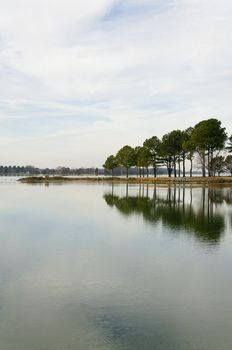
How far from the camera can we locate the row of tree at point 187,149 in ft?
317

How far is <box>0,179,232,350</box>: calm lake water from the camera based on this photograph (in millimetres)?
9742

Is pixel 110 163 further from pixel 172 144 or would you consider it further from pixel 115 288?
pixel 115 288

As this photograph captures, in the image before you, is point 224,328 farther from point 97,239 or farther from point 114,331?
point 97,239

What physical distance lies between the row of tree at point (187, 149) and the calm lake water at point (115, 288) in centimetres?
7282

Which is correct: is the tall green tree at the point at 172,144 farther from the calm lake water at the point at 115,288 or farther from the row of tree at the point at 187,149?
the calm lake water at the point at 115,288

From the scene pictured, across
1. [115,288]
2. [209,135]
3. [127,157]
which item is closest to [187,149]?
[209,135]

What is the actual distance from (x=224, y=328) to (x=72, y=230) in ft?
53.5

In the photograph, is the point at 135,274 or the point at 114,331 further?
the point at 135,274

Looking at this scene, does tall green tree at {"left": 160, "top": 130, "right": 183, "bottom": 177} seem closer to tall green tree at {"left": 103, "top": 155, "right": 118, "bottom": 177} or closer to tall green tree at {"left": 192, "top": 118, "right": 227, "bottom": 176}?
tall green tree at {"left": 192, "top": 118, "right": 227, "bottom": 176}

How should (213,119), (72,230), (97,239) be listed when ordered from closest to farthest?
(97,239)
(72,230)
(213,119)

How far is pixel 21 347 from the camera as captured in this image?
9.19 meters

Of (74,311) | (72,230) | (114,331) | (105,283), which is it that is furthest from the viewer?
(72,230)

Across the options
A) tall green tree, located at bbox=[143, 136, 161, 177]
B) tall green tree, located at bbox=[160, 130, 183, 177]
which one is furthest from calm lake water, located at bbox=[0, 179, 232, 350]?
tall green tree, located at bbox=[143, 136, 161, 177]

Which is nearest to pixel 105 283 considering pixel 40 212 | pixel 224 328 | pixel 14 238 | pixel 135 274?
pixel 135 274
